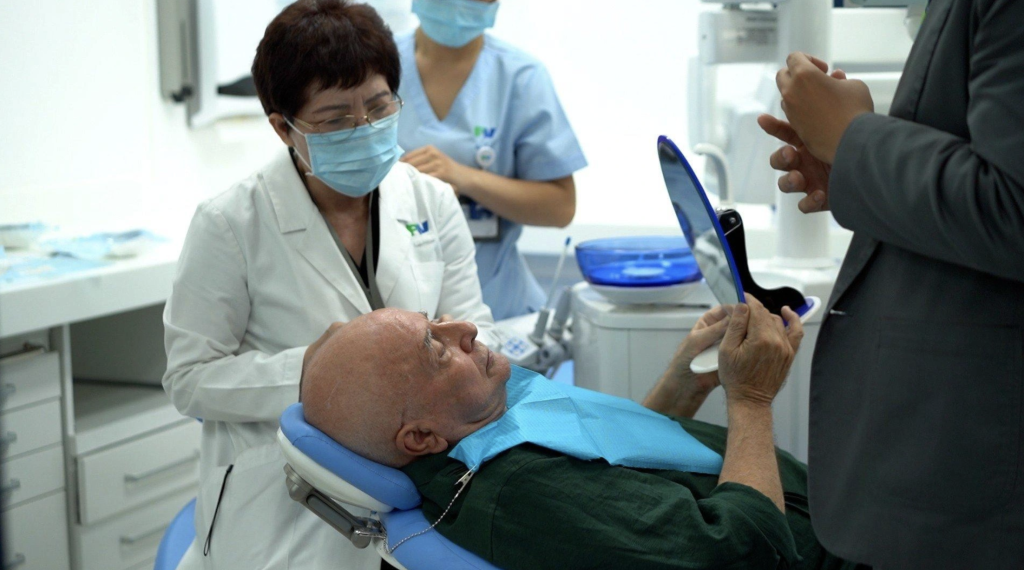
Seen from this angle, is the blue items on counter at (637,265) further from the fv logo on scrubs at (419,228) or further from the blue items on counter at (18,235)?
the blue items on counter at (18,235)

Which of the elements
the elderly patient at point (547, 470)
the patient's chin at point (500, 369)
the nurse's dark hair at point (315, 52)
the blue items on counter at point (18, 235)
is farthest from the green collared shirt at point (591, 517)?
the blue items on counter at point (18, 235)

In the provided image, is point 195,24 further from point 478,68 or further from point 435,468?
point 435,468

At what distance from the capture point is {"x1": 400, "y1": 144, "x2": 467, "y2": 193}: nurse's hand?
211 cm

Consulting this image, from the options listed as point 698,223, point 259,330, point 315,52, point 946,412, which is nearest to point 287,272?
point 259,330

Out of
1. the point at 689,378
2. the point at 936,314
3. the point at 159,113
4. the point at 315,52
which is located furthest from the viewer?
the point at 159,113

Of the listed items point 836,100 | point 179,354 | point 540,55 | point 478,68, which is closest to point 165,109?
point 478,68

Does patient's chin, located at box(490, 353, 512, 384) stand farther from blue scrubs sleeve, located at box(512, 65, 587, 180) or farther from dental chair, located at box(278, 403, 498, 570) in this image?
blue scrubs sleeve, located at box(512, 65, 587, 180)

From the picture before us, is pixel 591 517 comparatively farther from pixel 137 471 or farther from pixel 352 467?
pixel 137 471

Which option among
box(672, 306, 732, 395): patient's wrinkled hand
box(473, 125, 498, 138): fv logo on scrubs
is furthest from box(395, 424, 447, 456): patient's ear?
box(473, 125, 498, 138): fv logo on scrubs

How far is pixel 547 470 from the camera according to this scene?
4.07 ft

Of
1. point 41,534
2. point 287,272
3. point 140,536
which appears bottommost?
point 140,536

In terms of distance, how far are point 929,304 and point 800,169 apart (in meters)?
0.33

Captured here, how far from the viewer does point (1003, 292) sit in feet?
2.91

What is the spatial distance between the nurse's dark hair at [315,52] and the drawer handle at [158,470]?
1.25m
